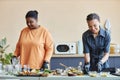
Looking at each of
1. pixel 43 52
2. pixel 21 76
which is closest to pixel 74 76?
pixel 21 76

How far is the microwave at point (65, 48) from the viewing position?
14.4ft

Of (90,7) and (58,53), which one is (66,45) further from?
(90,7)

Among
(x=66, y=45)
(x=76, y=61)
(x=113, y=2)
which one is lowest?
(x=76, y=61)

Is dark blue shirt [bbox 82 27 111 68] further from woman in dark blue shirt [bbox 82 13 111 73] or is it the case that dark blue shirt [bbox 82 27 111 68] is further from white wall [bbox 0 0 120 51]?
white wall [bbox 0 0 120 51]

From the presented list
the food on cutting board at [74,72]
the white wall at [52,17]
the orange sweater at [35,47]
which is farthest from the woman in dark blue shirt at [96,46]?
the white wall at [52,17]

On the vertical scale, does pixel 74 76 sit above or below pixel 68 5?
below

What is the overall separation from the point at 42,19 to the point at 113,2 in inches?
53.7

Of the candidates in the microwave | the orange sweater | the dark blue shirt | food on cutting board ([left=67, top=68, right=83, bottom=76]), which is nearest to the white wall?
the microwave

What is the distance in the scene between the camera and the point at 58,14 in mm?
4695

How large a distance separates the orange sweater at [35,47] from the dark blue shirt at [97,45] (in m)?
0.43

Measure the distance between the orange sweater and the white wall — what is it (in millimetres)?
1847

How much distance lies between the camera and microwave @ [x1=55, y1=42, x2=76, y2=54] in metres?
4.40

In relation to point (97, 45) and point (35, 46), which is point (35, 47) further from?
point (97, 45)

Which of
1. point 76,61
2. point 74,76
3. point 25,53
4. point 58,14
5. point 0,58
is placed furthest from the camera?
point 58,14
